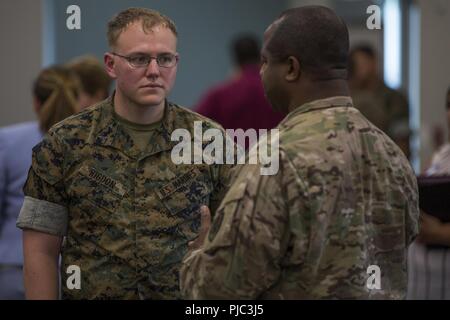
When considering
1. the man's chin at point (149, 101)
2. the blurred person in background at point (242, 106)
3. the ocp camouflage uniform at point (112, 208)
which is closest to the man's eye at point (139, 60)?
the man's chin at point (149, 101)

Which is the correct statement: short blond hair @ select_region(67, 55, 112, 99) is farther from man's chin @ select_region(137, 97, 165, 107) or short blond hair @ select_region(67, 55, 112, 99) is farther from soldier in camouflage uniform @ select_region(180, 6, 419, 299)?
soldier in camouflage uniform @ select_region(180, 6, 419, 299)

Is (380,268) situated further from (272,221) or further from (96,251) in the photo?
(96,251)

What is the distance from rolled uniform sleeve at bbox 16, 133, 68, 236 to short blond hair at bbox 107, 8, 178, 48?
1.25ft

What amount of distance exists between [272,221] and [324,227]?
13 cm

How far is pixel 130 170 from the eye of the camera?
3.03 m

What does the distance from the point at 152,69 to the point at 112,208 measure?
0.45m

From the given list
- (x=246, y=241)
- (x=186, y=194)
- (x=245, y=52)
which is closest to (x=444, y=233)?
(x=186, y=194)

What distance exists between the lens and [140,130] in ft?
10.1

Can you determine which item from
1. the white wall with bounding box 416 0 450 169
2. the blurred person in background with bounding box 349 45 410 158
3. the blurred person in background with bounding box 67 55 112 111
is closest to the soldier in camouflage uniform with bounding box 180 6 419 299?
the blurred person in background with bounding box 67 55 112 111

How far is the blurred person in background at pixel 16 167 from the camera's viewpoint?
4.30 m

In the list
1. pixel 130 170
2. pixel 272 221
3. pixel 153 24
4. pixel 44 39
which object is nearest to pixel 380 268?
pixel 272 221

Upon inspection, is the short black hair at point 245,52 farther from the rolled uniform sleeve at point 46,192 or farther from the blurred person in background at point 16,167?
the rolled uniform sleeve at point 46,192

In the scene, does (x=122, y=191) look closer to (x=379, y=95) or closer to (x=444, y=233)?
(x=444, y=233)

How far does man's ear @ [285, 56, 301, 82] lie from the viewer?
8.23 ft
